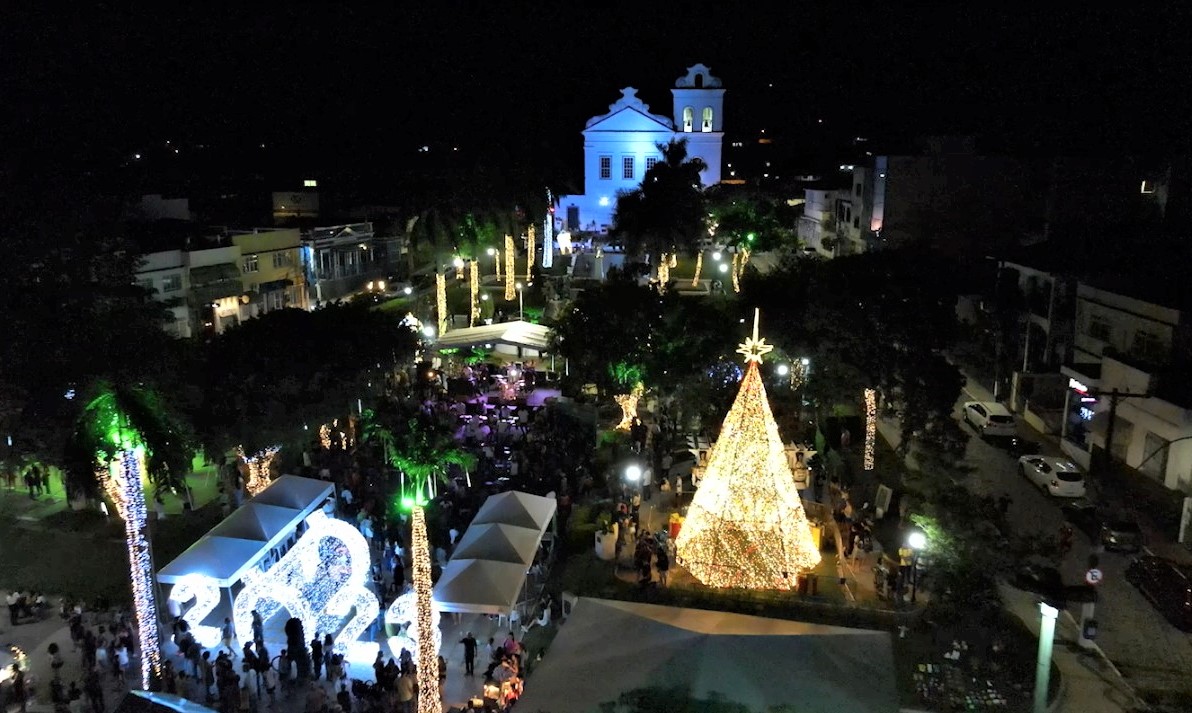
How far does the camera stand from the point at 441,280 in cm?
3819

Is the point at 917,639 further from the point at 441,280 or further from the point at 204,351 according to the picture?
the point at 441,280

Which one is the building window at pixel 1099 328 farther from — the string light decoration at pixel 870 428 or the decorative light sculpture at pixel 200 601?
the decorative light sculpture at pixel 200 601

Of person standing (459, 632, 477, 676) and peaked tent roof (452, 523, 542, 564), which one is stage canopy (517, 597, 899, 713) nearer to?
person standing (459, 632, 477, 676)

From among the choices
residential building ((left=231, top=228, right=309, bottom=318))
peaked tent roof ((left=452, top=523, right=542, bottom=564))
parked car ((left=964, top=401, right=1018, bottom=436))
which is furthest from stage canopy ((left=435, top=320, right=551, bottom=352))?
peaked tent roof ((left=452, top=523, right=542, bottom=564))

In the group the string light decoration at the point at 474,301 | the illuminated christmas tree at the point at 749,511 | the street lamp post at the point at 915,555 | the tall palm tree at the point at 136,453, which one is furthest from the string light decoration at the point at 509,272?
the street lamp post at the point at 915,555

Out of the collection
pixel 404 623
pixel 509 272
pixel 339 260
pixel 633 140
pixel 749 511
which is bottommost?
pixel 404 623

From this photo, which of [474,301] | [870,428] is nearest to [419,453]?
[870,428]

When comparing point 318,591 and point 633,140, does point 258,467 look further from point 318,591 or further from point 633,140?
point 633,140

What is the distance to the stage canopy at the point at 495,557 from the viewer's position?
573 inches

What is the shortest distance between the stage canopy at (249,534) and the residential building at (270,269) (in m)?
21.0

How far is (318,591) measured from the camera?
15.0 m

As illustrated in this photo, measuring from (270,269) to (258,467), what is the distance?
69.6 ft

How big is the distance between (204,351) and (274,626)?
10492 millimetres

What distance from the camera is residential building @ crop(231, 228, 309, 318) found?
3888 cm
